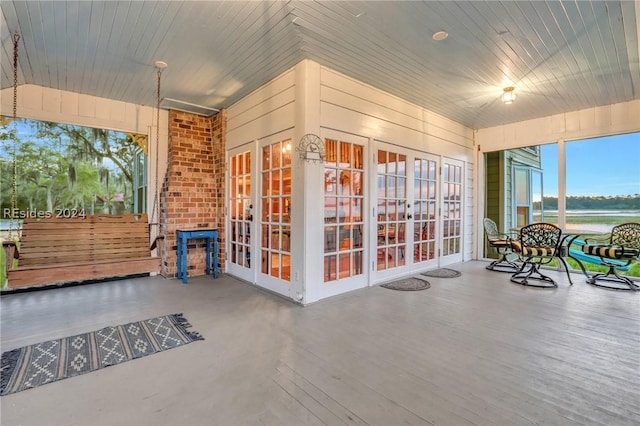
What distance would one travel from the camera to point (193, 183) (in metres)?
4.70

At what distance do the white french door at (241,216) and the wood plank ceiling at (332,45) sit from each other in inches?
38.7

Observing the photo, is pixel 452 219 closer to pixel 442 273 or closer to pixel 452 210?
pixel 452 210

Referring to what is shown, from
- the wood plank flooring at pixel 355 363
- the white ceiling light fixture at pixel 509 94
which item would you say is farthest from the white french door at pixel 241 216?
the white ceiling light fixture at pixel 509 94

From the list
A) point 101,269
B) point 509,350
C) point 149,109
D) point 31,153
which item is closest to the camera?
point 509,350

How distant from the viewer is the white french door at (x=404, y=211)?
161 inches

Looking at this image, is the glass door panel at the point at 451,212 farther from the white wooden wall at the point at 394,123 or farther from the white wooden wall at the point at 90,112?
the white wooden wall at the point at 90,112

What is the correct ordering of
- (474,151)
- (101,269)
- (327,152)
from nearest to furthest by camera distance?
(101,269) → (327,152) → (474,151)

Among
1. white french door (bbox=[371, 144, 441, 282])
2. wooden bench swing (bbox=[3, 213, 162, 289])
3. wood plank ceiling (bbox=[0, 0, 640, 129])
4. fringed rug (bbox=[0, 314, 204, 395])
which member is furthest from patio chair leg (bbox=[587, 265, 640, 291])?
wooden bench swing (bbox=[3, 213, 162, 289])

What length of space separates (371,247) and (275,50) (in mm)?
2622

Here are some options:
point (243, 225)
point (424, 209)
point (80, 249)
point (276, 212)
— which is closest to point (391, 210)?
point (424, 209)

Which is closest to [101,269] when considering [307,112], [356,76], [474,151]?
[307,112]

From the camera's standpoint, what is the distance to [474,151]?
6090mm

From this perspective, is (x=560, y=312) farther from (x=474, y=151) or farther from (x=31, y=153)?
(x=31, y=153)

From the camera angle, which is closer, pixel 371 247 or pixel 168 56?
pixel 168 56
